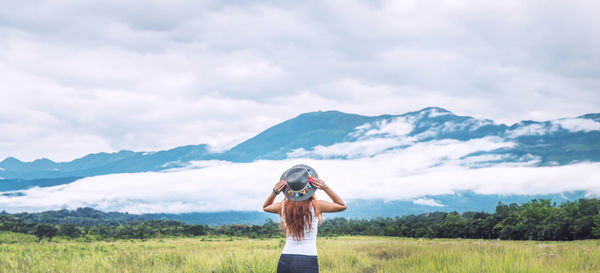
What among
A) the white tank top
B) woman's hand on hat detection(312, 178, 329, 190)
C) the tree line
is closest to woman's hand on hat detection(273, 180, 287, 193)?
woman's hand on hat detection(312, 178, 329, 190)

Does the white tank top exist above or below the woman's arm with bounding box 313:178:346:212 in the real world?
below

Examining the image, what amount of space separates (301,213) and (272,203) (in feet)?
3.56

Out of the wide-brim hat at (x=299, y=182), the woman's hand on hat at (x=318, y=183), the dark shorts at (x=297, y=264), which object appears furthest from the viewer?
the woman's hand on hat at (x=318, y=183)

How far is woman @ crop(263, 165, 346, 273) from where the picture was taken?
22.4ft

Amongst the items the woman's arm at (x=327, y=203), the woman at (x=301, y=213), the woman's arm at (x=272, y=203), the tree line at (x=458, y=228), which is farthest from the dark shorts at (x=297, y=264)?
the tree line at (x=458, y=228)

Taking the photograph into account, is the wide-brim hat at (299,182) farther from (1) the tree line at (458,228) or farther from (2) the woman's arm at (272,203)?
(1) the tree line at (458,228)

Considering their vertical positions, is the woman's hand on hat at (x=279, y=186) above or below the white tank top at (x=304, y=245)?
above

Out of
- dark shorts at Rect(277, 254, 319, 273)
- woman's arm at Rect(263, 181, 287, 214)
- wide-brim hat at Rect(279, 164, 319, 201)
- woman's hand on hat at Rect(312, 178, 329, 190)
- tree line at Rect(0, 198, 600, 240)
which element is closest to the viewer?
dark shorts at Rect(277, 254, 319, 273)

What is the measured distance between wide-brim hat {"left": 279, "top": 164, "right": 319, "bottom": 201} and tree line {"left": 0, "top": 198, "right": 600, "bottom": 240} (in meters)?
72.3

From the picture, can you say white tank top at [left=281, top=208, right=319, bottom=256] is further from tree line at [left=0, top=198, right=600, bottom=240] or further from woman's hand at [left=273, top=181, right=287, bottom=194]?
tree line at [left=0, top=198, right=600, bottom=240]

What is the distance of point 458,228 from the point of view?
10038 centimetres

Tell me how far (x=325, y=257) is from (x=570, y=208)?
3758 inches

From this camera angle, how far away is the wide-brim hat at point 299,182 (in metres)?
6.88

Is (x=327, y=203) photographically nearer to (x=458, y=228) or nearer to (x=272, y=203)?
(x=272, y=203)
